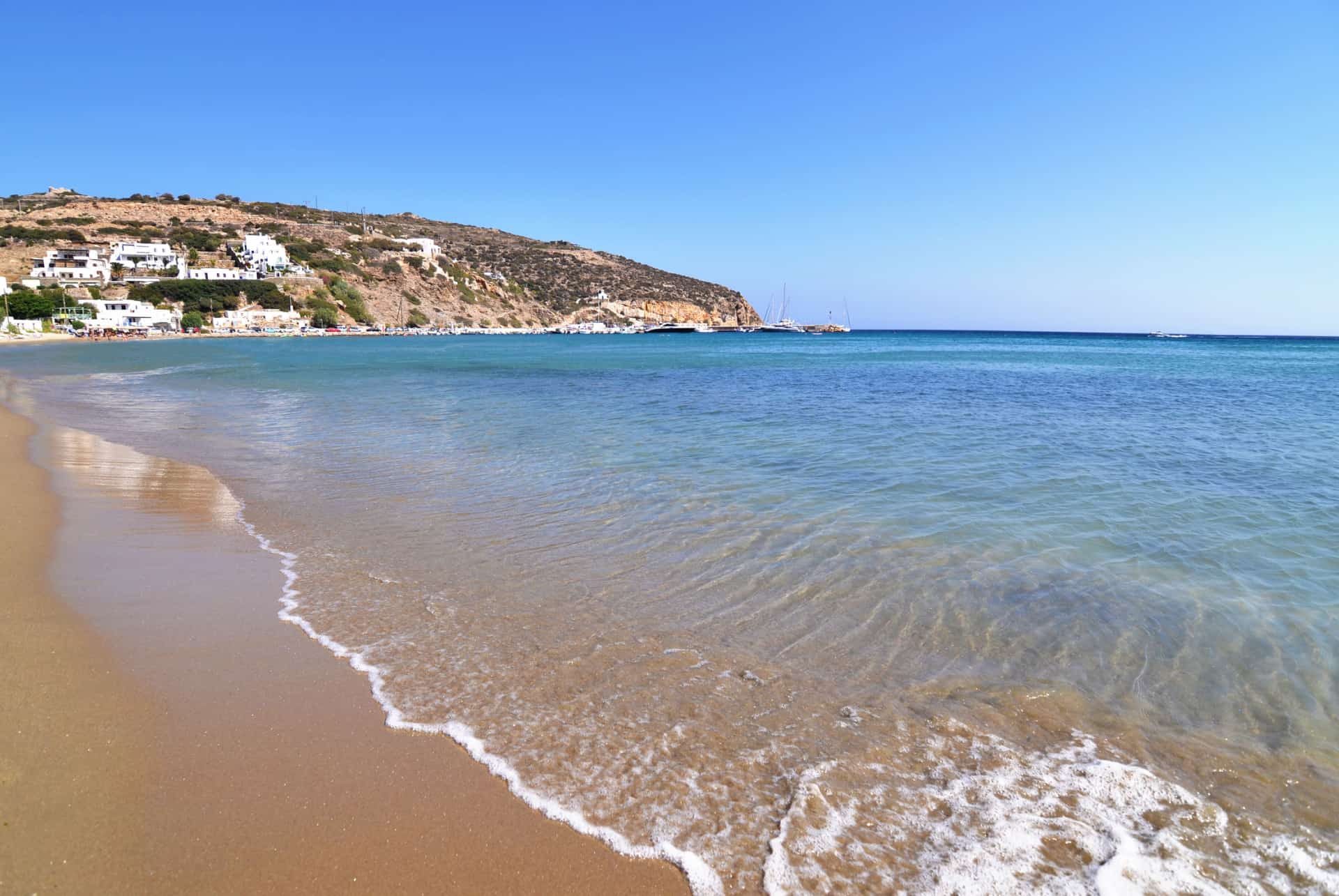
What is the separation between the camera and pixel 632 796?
9.02ft

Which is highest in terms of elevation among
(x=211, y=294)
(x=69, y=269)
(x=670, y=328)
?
(x=69, y=269)

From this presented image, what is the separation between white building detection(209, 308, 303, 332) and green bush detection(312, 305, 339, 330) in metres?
1.54

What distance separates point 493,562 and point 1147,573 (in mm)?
5372

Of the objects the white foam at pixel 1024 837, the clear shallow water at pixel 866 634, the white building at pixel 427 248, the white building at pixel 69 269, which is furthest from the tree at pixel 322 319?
the white foam at pixel 1024 837

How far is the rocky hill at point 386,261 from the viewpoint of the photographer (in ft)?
284

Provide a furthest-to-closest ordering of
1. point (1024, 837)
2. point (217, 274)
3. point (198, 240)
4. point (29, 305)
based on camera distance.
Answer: point (198, 240), point (217, 274), point (29, 305), point (1024, 837)

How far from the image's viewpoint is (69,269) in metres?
73.6

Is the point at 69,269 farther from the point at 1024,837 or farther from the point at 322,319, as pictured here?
the point at 1024,837

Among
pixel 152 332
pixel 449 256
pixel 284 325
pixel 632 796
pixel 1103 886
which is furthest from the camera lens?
pixel 449 256

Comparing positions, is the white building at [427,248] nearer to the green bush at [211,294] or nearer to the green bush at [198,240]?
the green bush at [198,240]

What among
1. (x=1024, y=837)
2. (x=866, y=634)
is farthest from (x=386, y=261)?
(x=1024, y=837)

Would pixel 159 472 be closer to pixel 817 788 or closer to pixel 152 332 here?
pixel 817 788

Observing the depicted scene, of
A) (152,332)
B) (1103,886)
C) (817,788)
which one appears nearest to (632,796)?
(817,788)

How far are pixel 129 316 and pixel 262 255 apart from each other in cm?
2097
